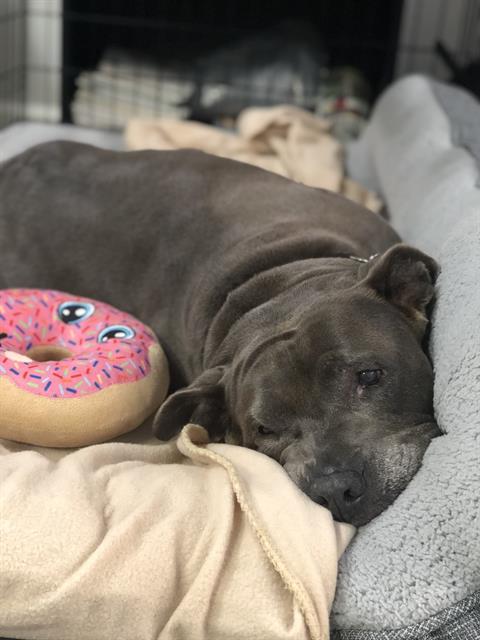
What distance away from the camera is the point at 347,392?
5.64 ft

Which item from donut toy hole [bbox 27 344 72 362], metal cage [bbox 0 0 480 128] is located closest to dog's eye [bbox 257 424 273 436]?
donut toy hole [bbox 27 344 72 362]

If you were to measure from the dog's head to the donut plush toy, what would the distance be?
13 cm

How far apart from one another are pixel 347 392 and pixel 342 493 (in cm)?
21

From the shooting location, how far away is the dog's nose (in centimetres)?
160

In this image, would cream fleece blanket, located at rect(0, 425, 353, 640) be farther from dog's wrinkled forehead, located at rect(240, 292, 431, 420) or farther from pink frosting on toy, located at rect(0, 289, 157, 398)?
pink frosting on toy, located at rect(0, 289, 157, 398)

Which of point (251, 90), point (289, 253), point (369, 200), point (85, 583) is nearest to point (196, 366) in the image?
point (289, 253)

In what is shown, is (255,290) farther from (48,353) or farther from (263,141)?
(263,141)

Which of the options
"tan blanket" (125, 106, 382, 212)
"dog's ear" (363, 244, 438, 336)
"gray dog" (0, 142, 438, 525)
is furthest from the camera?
"tan blanket" (125, 106, 382, 212)

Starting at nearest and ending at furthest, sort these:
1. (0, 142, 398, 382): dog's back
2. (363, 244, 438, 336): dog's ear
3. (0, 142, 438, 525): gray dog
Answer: (0, 142, 438, 525): gray dog < (363, 244, 438, 336): dog's ear < (0, 142, 398, 382): dog's back

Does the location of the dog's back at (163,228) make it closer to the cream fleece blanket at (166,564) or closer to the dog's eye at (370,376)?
the dog's eye at (370,376)

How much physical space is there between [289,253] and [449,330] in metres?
0.58

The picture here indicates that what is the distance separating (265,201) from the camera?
8.27ft

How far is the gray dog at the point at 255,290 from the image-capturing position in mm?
Result: 1705

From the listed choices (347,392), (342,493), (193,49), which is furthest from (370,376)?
(193,49)
